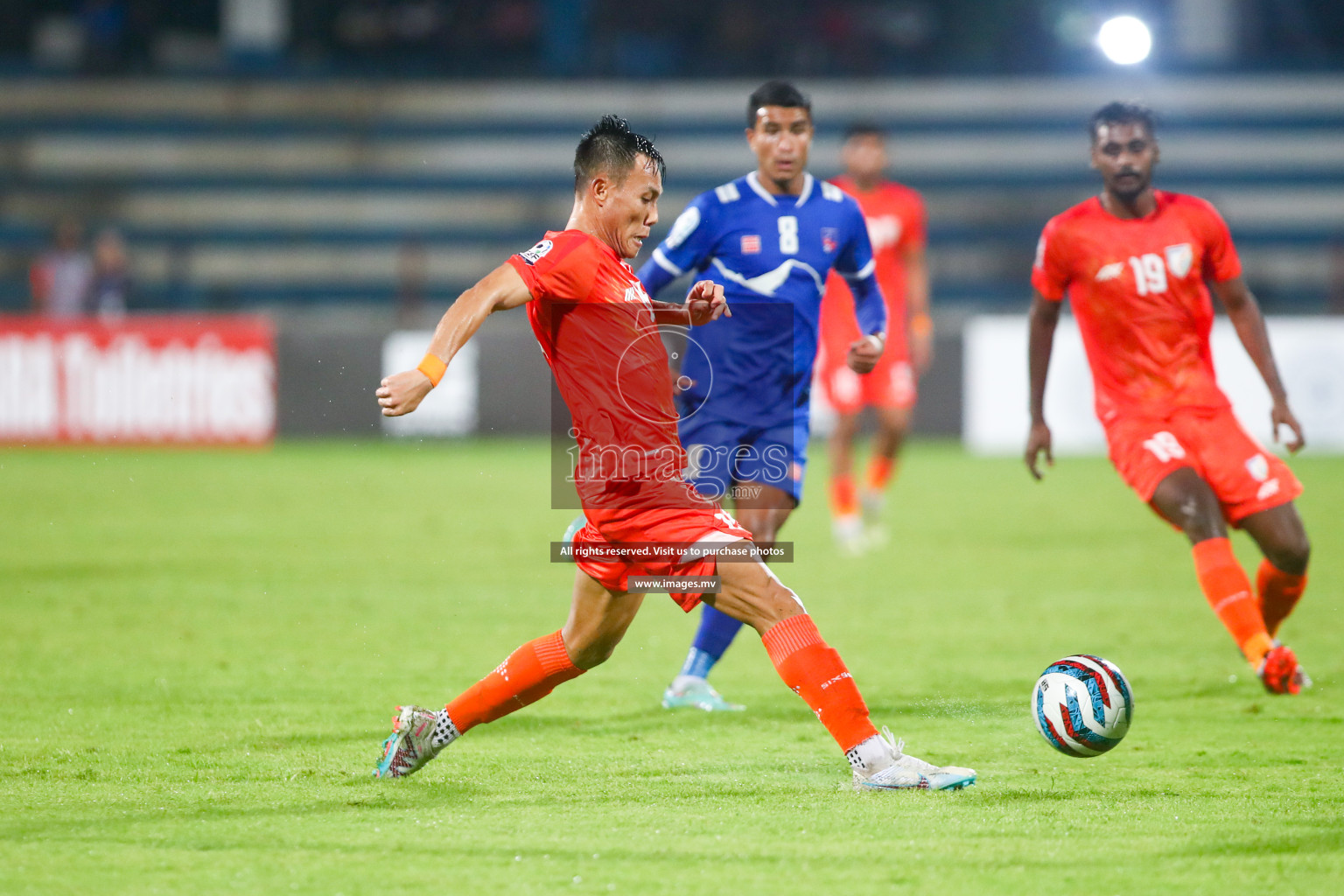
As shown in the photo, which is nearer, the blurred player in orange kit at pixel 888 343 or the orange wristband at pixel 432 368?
the orange wristband at pixel 432 368

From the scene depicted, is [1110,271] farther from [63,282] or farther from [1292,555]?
[63,282]

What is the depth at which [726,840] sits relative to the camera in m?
3.99

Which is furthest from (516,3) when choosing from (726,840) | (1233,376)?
(726,840)

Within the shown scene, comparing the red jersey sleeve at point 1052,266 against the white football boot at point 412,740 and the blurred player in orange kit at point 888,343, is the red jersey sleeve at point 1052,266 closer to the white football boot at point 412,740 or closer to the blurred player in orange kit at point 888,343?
the white football boot at point 412,740

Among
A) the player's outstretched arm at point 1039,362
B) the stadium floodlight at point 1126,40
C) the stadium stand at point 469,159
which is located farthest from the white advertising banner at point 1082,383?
Answer: the player's outstretched arm at point 1039,362

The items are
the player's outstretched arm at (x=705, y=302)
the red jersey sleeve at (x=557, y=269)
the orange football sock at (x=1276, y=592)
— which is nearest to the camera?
the red jersey sleeve at (x=557, y=269)

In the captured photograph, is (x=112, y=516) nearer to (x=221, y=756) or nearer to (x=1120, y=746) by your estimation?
(x=221, y=756)

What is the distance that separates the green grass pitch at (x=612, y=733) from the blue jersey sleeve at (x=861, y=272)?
57.8 inches

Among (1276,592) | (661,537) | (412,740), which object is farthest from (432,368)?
(1276,592)

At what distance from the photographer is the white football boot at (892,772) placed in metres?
4.45

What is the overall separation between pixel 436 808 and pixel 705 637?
74.6 inches

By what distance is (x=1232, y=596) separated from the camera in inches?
229

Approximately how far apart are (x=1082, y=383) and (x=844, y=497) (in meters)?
7.63

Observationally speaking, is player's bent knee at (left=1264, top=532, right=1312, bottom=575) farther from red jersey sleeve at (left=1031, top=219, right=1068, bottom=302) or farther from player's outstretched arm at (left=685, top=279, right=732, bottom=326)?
player's outstretched arm at (left=685, top=279, right=732, bottom=326)
